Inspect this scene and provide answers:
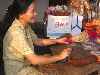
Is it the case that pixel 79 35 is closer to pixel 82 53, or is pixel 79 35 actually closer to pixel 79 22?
pixel 79 22

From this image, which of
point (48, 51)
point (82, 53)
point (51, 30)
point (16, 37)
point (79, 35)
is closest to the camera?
point (16, 37)

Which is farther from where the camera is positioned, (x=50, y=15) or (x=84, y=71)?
(x=50, y=15)

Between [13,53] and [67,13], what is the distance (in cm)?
160

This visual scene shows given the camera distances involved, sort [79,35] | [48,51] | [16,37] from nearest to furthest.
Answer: [16,37] → [48,51] → [79,35]

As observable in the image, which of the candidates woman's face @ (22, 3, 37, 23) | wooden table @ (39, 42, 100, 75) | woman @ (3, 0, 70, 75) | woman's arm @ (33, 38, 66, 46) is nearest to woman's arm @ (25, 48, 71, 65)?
woman @ (3, 0, 70, 75)

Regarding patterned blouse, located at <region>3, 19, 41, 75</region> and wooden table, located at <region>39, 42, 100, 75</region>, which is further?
wooden table, located at <region>39, 42, 100, 75</region>

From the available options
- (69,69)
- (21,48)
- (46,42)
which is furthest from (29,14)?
(46,42)

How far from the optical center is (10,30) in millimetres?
2855

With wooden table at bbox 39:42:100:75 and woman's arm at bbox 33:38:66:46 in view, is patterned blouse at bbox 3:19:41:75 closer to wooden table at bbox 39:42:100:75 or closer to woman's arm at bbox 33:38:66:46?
wooden table at bbox 39:42:100:75

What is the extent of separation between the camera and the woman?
278 centimetres

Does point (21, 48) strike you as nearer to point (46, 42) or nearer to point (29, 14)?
point (29, 14)

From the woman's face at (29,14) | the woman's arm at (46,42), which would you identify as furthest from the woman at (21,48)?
the woman's arm at (46,42)

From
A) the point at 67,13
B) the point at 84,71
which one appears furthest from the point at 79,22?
the point at 84,71

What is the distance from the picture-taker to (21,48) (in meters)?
2.78
